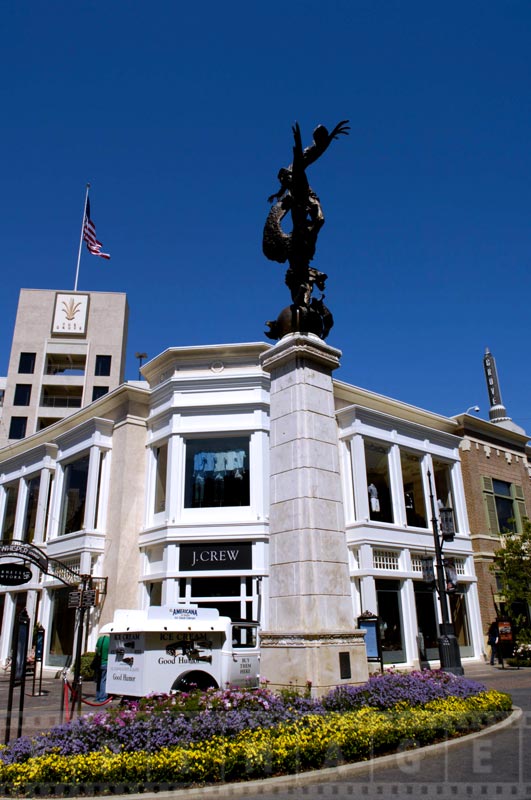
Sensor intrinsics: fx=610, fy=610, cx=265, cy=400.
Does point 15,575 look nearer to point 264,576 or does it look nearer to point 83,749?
point 83,749

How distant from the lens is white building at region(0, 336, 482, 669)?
22047mm

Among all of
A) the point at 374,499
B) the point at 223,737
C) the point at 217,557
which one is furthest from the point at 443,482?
the point at 223,737

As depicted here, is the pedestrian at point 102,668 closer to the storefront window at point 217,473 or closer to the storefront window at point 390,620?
the storefront window at point 217,473

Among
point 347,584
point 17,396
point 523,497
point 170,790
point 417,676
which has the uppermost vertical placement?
point 17,396

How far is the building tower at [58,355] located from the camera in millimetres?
50750

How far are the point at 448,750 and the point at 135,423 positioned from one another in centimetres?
1913

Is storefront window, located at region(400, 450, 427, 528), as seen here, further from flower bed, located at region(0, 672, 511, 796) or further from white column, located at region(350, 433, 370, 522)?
flower bed, located at region(0, 672, 511, 796)

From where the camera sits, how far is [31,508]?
98.3 feet

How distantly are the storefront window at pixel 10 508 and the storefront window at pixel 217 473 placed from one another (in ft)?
41.2

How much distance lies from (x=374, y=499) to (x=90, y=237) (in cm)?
3132

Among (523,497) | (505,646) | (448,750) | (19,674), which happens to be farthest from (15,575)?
(523,497)

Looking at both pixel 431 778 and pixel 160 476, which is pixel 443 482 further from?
pixel 431 778

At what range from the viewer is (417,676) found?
10797 mm

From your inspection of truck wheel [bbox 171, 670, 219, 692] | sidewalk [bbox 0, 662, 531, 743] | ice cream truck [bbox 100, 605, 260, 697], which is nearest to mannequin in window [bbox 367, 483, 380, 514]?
sidewalk [bbox 0, 662, 531, 743]
